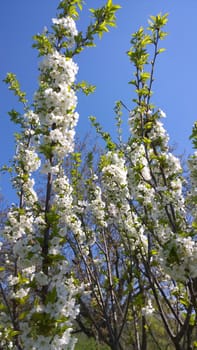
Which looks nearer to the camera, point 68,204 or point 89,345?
point 68,204

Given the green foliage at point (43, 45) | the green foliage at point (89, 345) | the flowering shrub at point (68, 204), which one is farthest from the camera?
the green foliage at point (89, 345)

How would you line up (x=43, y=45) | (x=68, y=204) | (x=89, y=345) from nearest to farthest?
(x=43, y=45)
(x=68, y=204)
(x=89, y=345)

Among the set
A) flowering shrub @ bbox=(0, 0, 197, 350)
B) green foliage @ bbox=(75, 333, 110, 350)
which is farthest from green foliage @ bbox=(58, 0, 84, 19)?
green foliage @ bbox=(75, 333, 110, 350)

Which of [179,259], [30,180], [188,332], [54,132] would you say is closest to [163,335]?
[188,332]

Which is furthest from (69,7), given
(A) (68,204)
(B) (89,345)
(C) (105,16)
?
(B) (89,345)

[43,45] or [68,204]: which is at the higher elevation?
[43,45]

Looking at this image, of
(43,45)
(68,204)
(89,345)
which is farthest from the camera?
(89,345)

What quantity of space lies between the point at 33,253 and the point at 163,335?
8827 mm

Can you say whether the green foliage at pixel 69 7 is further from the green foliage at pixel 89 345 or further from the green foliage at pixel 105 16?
the green foliage at pixel 89 345

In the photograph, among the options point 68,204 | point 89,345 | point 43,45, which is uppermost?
point 43,45

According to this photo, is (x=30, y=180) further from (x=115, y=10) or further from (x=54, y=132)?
(x=115, y=10)

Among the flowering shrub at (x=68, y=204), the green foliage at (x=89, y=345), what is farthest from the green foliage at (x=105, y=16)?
the green foliage at (x=89, y=345)

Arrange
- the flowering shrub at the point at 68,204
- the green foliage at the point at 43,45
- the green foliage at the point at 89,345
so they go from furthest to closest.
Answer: the green foliage at the point at 89,345
the green foliage at the point at 43,45
the flowering shrub at the point at 68,204

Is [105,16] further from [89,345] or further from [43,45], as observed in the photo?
[89,345]
